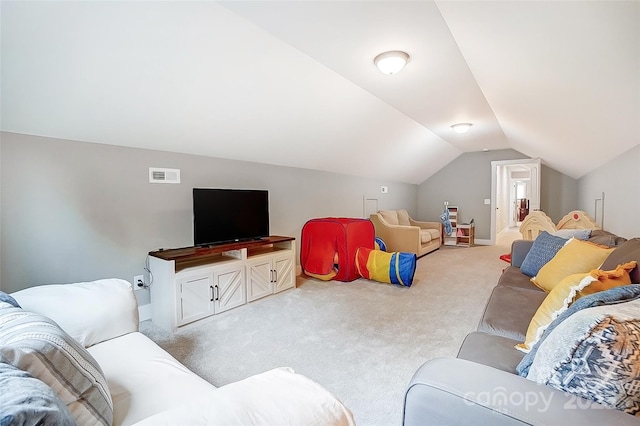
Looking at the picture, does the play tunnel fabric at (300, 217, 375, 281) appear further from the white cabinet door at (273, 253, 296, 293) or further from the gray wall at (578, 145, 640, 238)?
the gray wall at (578, 145, 640, 238)

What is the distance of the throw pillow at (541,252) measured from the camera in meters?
2.55

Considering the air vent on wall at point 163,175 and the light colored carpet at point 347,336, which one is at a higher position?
the air vent on wall at point 163,175

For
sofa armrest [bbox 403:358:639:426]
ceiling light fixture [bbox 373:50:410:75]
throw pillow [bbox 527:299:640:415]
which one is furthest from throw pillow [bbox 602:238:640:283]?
ceiling light fixture [bbox 373:50:410:75]

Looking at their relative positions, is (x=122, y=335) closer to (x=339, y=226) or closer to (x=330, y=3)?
(x=330, y=3)

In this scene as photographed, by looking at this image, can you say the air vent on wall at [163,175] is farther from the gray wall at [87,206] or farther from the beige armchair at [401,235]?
the beige armchair at [401,235]

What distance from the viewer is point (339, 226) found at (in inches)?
164

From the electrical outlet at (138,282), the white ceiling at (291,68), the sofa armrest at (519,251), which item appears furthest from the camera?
the sofa armrest at (519,251)

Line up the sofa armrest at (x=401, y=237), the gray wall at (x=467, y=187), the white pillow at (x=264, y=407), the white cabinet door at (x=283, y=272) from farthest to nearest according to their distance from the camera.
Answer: the gray wall at (x=467, y=187) → the sofa armrest at (x=401, y=237) → the white cabinet door at (x=283, y=272) → the white pillow at (x=264, y=407)

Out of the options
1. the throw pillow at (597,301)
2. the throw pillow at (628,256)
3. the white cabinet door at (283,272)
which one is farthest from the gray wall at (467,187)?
the throw pillow at (597,301)

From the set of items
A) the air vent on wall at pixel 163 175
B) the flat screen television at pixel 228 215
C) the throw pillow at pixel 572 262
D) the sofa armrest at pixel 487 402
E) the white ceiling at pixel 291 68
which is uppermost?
the white ceiling at pixel 291 68

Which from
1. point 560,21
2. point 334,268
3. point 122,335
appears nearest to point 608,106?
point 560,21

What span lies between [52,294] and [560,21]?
3194 millimetres

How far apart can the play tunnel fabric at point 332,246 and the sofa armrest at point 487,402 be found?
10.4 feet

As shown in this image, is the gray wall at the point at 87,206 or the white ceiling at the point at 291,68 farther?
the gray wall at the point at 87,206
